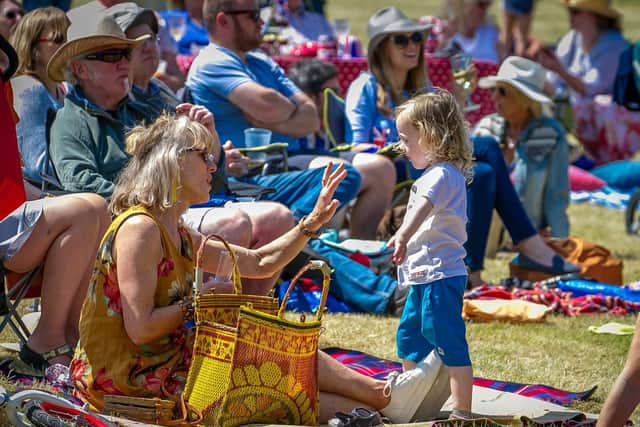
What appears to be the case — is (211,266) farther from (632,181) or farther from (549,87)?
(632,181)

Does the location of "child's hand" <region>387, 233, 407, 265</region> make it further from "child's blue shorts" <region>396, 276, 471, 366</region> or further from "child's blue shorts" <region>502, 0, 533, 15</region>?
"child's blue shorts" <region>502, 0, 533, 15</region>

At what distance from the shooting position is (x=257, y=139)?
6.17 metres

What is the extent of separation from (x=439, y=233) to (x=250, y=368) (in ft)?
3.34

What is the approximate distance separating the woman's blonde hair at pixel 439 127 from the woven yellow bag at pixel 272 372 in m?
0.78

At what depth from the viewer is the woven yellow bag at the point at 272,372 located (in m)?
3.53

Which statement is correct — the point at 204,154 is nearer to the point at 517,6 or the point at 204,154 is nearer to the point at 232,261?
the point at 232,261

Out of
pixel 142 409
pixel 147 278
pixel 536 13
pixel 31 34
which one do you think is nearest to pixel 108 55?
pixel 31 34

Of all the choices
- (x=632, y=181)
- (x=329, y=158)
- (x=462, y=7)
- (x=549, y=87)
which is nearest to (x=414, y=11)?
(x=462, y=7)

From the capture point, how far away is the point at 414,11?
2539 centimetres

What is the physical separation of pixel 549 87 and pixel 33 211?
5.10 m

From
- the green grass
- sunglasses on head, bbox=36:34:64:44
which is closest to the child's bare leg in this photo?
sunglasses on head, bbox=36:34:64:44

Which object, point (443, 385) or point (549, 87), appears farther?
point (549, 87)

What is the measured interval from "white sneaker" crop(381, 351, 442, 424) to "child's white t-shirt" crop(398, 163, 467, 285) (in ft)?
1.07

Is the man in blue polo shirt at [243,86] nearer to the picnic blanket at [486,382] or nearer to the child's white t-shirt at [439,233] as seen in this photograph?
the picnic blanket at [486,382]
